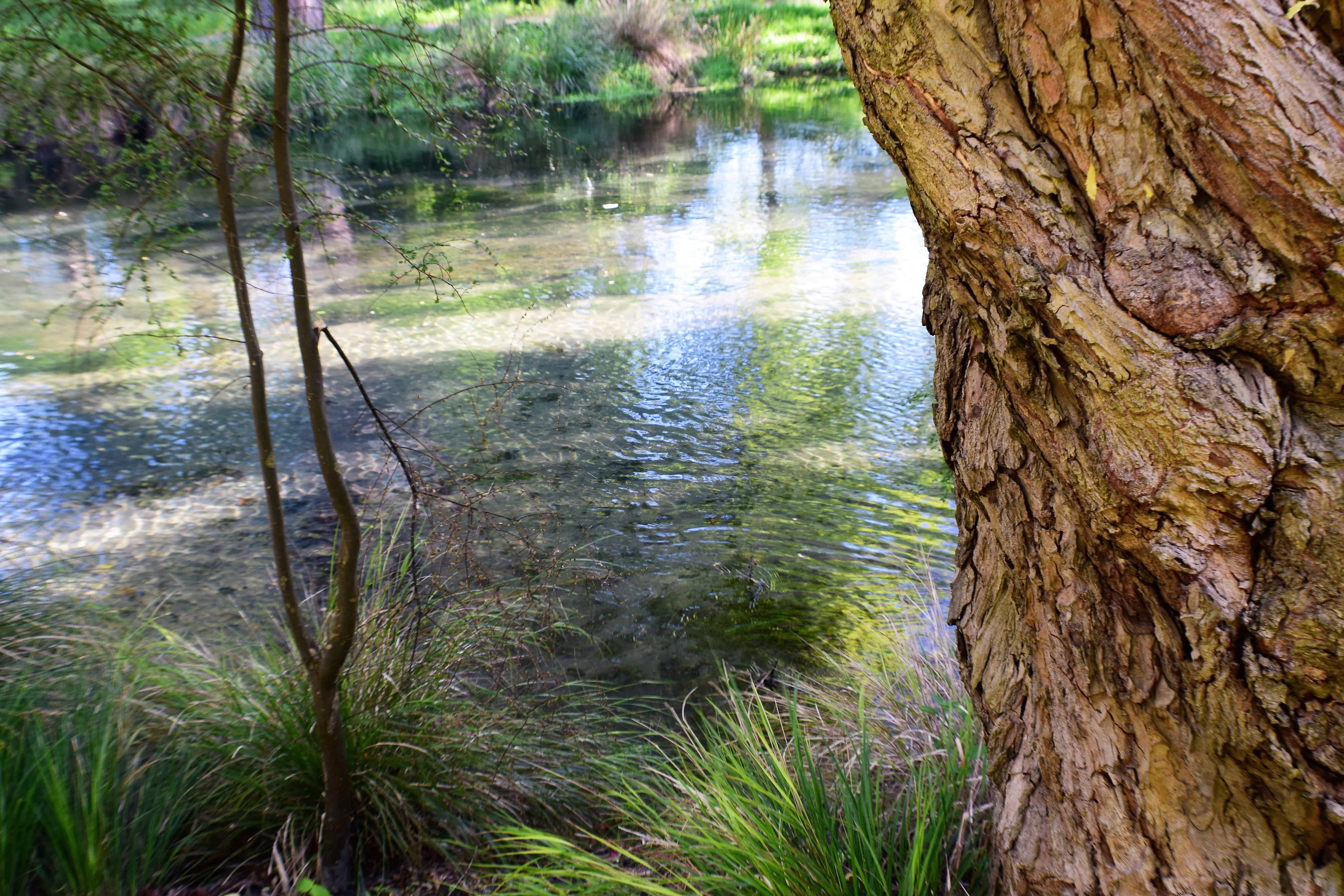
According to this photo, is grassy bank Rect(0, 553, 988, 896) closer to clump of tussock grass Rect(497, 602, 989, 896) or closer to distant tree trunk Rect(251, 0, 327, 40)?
clump of tussock grass Rect(497, 602, 989, 896)

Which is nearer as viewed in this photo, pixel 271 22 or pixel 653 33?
pixel 271 22

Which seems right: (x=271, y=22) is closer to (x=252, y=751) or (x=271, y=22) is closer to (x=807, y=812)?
(x=252, y=751)

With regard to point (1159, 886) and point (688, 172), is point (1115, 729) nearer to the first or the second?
point (1159, 886)

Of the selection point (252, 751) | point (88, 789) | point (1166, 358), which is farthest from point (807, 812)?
point (88, 789)

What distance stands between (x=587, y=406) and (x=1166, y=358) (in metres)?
4.80

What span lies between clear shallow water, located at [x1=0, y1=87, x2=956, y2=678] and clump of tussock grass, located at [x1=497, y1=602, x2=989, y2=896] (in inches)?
32.3

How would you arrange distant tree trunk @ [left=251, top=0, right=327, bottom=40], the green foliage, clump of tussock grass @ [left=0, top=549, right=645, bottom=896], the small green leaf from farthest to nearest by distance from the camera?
clump of tussock grass @ [left=0, top=549, right=645, bottom=896], the green foliage, distant tree trunk @ [left=251, top=0, right=327, bottom=40], the small green leaf

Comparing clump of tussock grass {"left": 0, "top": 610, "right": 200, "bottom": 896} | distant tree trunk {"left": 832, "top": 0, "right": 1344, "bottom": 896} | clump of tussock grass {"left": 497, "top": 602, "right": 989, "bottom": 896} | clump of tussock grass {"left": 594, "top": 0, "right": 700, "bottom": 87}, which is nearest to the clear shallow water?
clump of tussock grass {"left": 497, "top": 602, "right": 989, "bottom": 896}

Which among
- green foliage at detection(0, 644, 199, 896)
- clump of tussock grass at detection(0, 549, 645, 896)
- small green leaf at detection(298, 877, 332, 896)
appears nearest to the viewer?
small green leaf at detection(298, 877, 332, 896)

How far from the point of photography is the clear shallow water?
13.3ft

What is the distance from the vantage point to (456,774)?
2.59 meters

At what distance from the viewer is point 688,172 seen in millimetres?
13781

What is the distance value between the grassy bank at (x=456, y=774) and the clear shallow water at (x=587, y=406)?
671 mm

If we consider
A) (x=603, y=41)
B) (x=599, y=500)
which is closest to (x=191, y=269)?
(x=599, y=500)
